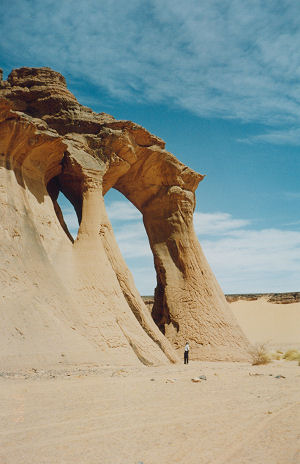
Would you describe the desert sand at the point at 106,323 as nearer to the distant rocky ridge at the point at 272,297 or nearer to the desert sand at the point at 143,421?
the desert sand at the point at 143,421

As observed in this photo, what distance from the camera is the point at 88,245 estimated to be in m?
12.9

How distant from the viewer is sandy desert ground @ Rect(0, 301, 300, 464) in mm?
4027

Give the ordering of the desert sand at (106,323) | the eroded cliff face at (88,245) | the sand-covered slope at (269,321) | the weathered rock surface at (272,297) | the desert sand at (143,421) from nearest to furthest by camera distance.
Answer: the desert sand at (143,421), the desert sand at (106,323), the eroded cliff face at (88,245), the sand-covered slope at (269,321), the weathered rock surface at (272,297)

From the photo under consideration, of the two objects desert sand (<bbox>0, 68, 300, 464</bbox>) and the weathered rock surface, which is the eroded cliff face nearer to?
desert sand (<bbox>0, 68, 300, 464</bbox>)

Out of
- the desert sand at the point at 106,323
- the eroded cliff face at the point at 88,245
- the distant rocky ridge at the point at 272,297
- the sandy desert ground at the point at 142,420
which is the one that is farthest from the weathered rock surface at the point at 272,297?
the sandy desert ground at the point at 142,420

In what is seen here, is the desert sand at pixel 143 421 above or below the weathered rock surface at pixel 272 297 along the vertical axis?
below

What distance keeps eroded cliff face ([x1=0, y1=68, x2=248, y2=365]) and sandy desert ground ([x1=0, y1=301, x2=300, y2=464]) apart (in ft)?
6.51

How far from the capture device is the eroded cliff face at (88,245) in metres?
10.1

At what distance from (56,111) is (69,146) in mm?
1625

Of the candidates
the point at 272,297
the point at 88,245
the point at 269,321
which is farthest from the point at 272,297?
the point at 88,245

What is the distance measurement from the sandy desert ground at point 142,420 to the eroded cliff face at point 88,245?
1983 millimetres

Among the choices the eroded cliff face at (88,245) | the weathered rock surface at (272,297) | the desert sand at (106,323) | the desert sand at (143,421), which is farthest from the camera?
the weathered rock surface at (272,297)

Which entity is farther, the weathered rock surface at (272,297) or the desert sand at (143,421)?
the weathered rock surface at (272,297)

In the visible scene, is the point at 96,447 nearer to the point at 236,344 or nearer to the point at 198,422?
the point at 198,422
